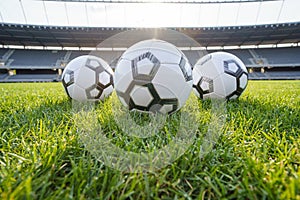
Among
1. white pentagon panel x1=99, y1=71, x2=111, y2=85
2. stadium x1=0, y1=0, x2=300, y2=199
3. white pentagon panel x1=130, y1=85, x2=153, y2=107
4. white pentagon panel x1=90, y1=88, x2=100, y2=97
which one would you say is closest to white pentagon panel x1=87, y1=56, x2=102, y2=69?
white pentagon panel x1=99, y1=71, x2=111, y2=85

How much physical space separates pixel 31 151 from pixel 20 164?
0.11 m

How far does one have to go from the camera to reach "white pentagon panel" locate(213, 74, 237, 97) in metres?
2.71

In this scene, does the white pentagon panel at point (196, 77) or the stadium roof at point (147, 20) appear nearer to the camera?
the white pentagon panel at point (196, 77)

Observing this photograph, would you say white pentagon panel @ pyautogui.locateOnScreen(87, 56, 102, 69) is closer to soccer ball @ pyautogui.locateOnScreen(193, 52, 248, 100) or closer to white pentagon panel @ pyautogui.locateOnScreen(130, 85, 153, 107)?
white pentagon panel @ pyautogui.locateOnScreen(130, 85, 153, 107)

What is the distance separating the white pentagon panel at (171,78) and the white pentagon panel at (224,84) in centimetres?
109

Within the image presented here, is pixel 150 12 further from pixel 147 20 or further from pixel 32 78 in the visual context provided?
pixel 32 78

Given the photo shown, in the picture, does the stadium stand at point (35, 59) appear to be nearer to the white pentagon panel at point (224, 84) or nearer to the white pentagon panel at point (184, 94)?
the white pentagon panel at point (224, 84)

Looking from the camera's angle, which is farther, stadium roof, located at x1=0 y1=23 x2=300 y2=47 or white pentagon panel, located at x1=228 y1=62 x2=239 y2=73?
stadium roof, located at x1=0 y1=23 x2=300 y2=47

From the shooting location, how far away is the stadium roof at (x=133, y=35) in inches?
939

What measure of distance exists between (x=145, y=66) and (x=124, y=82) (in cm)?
25

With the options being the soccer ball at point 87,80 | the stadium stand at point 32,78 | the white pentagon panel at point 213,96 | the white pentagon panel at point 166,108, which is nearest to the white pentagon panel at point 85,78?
the soccer ball at point 87,80

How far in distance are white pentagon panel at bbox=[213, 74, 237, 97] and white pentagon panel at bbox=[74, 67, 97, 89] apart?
→ 1.64m

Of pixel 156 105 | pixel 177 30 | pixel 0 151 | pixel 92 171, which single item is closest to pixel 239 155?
pixel 92 171

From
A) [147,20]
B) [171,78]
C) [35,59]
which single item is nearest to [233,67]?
[171,78]
